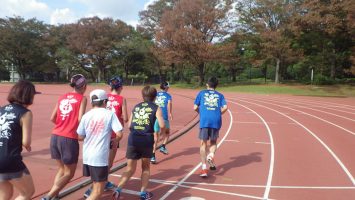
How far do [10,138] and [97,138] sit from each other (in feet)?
3.23

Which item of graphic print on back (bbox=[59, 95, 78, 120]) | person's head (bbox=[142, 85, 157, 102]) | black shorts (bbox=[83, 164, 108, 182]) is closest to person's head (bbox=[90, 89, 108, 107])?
graphic print on back (bbox=[59, 95, 78, 120])

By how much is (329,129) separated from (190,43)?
97.6 ft

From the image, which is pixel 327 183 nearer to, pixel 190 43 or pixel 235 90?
pixel 235 90

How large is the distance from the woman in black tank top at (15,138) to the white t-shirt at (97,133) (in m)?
0.75

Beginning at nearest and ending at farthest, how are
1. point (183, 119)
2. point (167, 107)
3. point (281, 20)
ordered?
point (167, 107)
point (183, 119)
point (281, 20)

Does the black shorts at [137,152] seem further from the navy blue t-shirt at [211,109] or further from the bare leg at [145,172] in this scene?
the navy blue t-shirt at [211,109]

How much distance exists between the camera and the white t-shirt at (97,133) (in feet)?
13.3

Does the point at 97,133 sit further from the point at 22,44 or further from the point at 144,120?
the point at 22,44

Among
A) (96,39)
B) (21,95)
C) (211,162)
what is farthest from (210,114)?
(96,39)

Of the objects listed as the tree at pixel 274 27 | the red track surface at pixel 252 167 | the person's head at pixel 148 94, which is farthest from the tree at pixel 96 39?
the person's head at pixel 148 94

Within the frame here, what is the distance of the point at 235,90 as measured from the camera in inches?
1455

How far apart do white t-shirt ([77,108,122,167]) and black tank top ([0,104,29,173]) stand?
80 centimetres

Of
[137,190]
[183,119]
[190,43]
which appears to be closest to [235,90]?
[190,43]

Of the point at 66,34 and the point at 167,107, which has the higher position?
the point at 66,34
